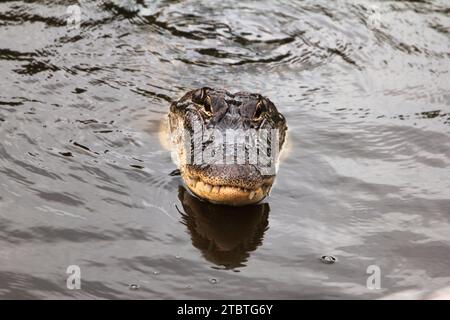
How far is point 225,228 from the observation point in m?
4.44

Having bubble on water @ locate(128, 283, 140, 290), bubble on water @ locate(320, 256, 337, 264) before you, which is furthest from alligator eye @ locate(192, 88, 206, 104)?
bubble on water @ locate(128, 283, 140, 290)

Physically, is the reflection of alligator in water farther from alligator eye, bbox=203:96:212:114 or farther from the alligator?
alligator eye, bbox=203:96:212:114

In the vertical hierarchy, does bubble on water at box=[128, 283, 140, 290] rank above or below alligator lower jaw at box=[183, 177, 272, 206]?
below

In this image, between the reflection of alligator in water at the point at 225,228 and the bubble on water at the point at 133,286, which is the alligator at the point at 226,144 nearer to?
the reflection of alligator in water at the point at 225,228

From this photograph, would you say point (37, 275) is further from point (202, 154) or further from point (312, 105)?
point (312, 105)

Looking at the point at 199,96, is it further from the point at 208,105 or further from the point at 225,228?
the point at 225,228

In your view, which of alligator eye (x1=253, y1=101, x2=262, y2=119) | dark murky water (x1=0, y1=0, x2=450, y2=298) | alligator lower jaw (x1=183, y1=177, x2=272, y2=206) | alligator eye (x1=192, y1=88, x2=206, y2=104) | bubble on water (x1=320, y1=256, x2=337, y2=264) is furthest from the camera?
alligator eye (x1=192, y1=88, x2=206, y2=104)

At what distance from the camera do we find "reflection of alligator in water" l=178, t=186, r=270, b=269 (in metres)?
4.18

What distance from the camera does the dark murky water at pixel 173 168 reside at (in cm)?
404

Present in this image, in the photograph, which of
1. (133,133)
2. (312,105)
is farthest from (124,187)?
(312,105)

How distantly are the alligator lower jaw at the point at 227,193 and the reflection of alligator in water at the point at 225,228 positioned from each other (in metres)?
0.12

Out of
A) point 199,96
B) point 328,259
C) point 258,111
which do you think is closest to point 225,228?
point 328,259

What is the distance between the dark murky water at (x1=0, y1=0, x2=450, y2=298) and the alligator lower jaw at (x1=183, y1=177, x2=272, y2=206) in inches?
6.6

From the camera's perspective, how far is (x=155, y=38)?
7766 millimetres
